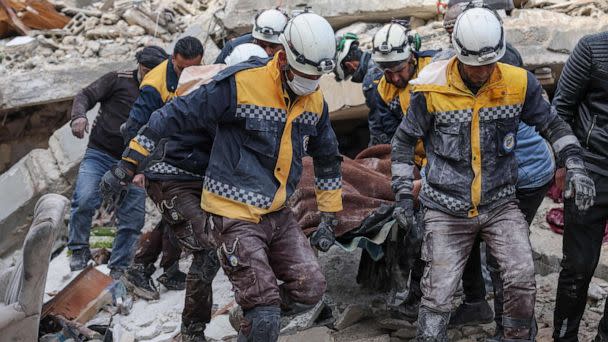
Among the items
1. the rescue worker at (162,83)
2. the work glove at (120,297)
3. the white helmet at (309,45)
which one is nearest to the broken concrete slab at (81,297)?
the work glove at (120,297)

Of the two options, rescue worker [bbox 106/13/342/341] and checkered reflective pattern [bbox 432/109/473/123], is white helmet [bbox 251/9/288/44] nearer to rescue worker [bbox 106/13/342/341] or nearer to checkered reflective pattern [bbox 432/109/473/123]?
rescue worker [bbox 106/13/342/341]

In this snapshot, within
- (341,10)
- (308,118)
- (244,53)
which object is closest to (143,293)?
(244,53)

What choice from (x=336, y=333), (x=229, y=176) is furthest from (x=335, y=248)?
(x=229, y=176)

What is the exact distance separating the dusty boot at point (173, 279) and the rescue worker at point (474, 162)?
93.9 inches

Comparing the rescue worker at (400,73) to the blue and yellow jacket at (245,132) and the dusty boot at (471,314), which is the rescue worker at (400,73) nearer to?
the dusty boot at (471,314)

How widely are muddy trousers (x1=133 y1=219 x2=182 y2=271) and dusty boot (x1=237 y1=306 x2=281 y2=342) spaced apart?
1933 millimetres

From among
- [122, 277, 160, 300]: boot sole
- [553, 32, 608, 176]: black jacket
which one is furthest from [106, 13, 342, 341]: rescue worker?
[122, 277, 160, 300]: boot sole

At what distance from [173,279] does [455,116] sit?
112 inches

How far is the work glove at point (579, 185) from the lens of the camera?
4008mm

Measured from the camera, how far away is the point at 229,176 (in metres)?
4.24

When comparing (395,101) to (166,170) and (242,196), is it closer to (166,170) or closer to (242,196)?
(166,170)

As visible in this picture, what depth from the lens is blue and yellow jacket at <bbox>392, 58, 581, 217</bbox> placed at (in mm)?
4117

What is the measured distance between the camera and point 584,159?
4.49 metres

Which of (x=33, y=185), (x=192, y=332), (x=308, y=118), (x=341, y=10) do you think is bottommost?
(x=33, y=185)
